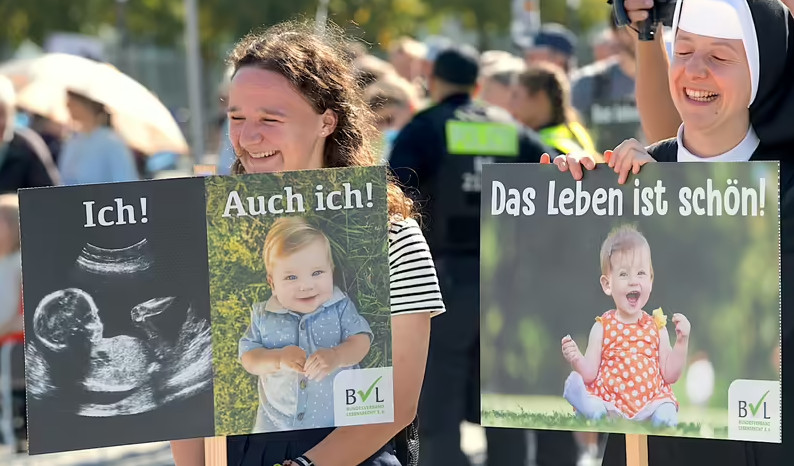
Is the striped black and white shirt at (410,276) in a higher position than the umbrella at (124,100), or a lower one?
lower

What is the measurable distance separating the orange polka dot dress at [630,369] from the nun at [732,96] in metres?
0.24

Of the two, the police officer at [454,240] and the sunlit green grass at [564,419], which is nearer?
the sunlit green grass at [564,419]

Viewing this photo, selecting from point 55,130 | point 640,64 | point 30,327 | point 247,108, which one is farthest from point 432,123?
point 55,130

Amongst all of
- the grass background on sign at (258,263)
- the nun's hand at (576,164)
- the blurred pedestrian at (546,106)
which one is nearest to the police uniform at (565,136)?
the blurred pedestrian at (546,106)

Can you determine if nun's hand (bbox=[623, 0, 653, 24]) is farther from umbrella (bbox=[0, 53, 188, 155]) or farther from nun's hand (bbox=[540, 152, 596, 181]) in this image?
umbrella (bbox=[0, 53, 188, 155])

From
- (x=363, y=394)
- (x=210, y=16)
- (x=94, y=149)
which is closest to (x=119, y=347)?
(x=363, y=394)

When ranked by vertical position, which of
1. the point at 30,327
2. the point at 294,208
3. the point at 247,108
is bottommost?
the point at 30,327

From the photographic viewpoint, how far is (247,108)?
8.51ft

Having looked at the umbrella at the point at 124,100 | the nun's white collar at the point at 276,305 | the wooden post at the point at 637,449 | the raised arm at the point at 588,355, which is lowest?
the wooden post at the point at 637,449

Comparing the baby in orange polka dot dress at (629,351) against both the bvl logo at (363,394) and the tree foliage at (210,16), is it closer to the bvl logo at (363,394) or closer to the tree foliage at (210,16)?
the bvl logo at (363,394)

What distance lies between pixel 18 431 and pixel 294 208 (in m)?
4.80

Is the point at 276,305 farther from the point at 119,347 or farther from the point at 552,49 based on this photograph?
the point at 552,49

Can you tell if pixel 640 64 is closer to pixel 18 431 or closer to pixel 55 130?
pixel 18 431

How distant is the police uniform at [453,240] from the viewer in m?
5.62
